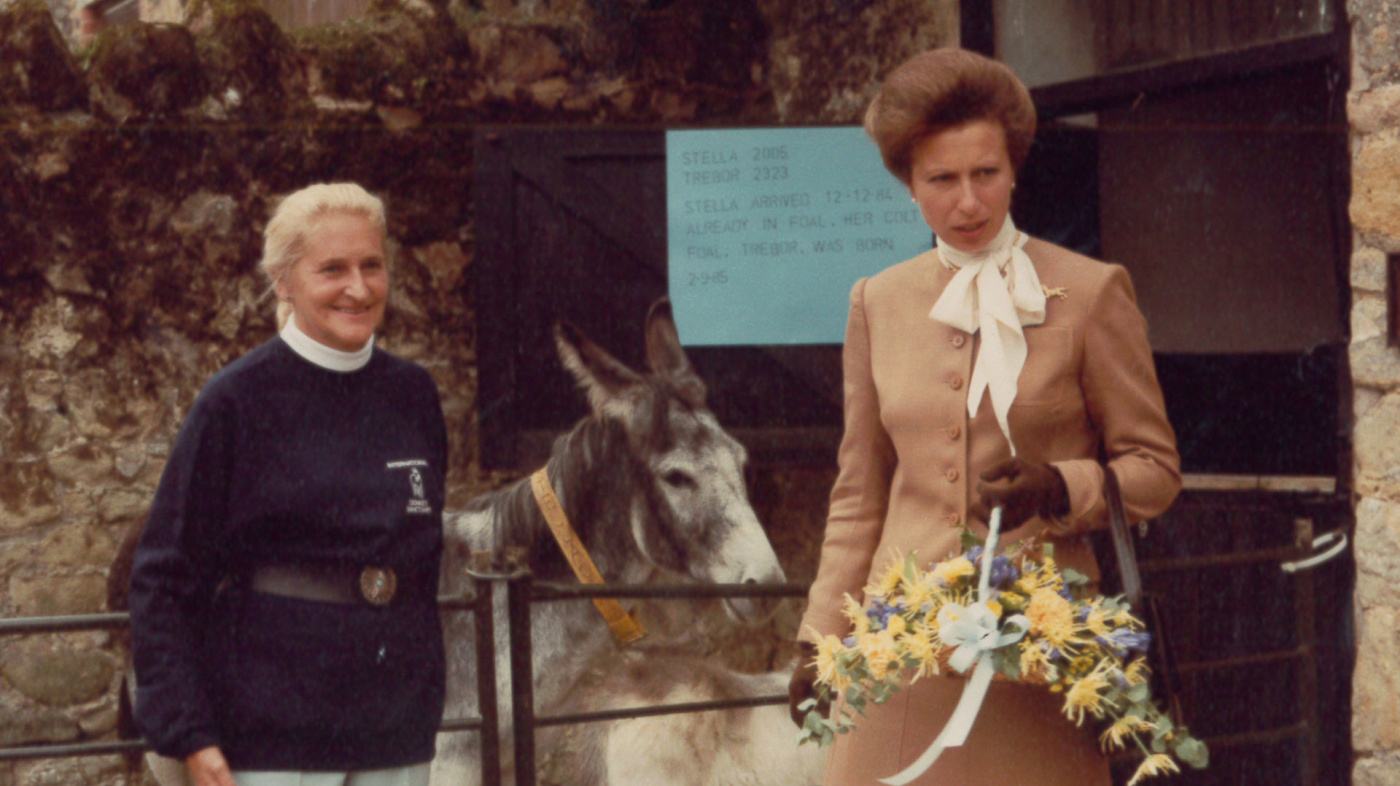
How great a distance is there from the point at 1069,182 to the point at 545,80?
2.00 metres

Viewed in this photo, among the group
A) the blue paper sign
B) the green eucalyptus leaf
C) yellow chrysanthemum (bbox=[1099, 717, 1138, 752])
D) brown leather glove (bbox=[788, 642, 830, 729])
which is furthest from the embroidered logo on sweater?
the blue paper sign

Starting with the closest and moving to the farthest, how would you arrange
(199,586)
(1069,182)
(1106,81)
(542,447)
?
(199,586)
(1106,81)
(542,447)
(1069,182)

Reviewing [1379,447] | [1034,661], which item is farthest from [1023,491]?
[1379,447]

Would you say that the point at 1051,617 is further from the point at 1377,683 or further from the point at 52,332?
the point at 52,332

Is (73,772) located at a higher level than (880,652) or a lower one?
lower

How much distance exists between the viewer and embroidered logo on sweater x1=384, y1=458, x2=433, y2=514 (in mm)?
2270

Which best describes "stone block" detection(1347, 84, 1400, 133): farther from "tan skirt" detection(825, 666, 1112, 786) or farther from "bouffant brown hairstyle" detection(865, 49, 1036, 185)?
"tan skirt" detection(825, 666, 1112, 786)

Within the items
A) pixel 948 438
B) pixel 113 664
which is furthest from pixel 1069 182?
pixel 113 664

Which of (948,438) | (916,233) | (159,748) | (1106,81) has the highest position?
(1106,81)

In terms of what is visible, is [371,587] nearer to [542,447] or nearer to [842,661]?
[842,661]

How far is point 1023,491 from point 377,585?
1050 mm

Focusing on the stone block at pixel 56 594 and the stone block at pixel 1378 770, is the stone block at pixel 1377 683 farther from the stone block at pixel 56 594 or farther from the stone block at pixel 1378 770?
the stone block at pixel 56 594

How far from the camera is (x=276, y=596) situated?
2166 mm

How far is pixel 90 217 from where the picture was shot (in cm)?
466
